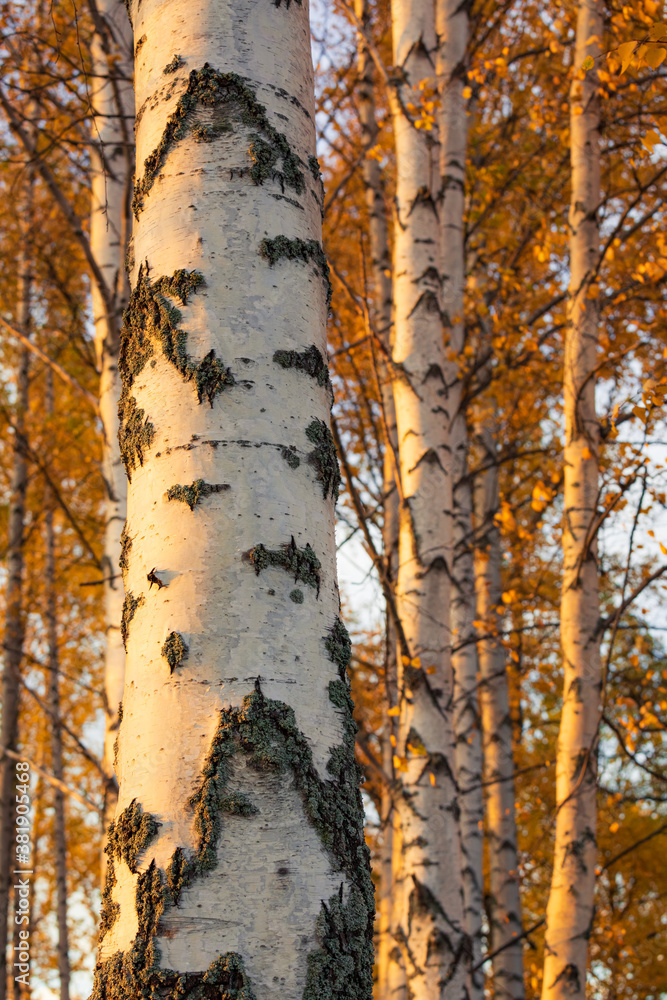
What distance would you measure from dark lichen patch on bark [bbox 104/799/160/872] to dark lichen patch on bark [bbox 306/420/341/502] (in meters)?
0.47

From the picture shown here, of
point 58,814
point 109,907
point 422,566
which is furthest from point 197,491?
point 58,814

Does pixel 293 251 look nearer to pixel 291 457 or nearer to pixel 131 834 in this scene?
pixel 291 457

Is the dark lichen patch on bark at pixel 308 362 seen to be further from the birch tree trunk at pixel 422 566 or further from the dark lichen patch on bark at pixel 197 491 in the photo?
the birch tree trunk at pixel 422 566

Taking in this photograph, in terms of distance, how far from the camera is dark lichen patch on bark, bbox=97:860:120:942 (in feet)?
3.06

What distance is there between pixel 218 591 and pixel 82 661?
11987 millimetres

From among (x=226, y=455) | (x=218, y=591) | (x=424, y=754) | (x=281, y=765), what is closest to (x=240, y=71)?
(x=226, y=455)

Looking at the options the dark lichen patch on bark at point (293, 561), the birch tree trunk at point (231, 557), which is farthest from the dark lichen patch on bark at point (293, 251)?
the dark lichen patch on bark at point (293, 561)

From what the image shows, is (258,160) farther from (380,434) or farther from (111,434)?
(380,434)

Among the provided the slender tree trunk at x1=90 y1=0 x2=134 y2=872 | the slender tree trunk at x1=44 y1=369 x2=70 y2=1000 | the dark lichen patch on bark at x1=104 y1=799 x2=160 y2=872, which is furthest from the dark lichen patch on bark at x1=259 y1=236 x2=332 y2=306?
the slender tree trunk at x1=44 y1=369 x2=70 y2=1000

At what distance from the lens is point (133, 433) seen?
1116 mm

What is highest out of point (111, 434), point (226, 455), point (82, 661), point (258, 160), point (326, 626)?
point (82, 661)

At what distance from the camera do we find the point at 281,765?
3.07 feet

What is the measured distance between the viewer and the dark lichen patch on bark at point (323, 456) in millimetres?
1096

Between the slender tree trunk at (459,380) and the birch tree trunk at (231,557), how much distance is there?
2397 mm
